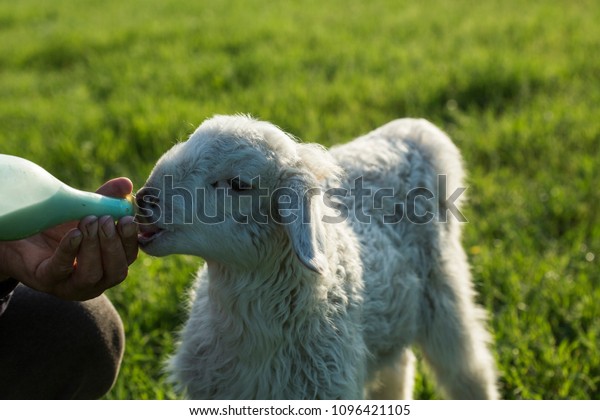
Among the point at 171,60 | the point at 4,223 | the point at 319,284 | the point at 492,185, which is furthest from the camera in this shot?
the point at 171,60

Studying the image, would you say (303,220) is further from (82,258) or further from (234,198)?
(82,258)

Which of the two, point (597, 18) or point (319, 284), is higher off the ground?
point (319, 284)

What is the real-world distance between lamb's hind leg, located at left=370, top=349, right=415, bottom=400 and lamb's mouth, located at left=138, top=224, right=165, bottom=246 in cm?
145

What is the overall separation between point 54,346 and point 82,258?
710mm

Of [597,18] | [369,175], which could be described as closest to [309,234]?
[369,175]

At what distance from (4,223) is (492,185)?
3427mm

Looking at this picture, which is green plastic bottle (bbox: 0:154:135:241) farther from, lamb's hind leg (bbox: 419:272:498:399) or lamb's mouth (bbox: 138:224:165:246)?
lamb's hind leg (bbox: 419:272:498:399)

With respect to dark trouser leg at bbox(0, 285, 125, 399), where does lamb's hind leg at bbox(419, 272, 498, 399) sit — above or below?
below

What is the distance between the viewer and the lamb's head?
225 cm

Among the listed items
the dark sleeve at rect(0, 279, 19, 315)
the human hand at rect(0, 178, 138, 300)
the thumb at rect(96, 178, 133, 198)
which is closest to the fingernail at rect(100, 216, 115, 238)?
the human hand at rect(0, 178, 138, 300)

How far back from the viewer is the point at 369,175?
303cm

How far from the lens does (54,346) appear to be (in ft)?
9.11

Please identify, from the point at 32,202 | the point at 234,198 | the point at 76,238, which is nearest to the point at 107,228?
the point at 76,238

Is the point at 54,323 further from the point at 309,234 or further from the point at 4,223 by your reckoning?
the point at 309,234
